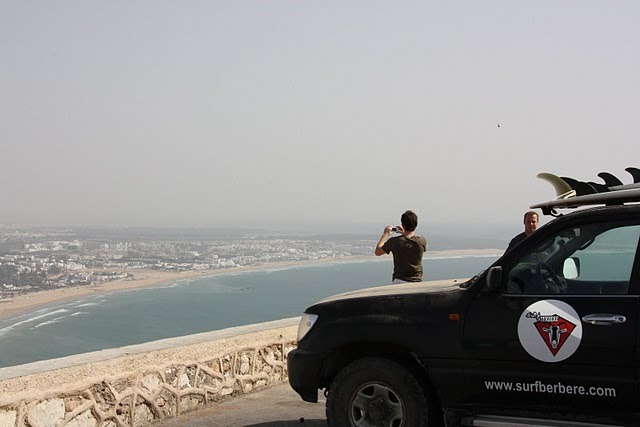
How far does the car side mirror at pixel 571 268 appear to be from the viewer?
492 centimetres

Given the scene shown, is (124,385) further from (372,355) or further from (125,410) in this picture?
(372,355)

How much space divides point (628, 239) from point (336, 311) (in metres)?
1.96

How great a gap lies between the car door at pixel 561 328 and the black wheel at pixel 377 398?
0.35 metres

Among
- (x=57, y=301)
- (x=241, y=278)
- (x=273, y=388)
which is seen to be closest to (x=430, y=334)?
(x=273, y=388)

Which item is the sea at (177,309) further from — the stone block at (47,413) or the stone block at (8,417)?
the stone block at (8,417)

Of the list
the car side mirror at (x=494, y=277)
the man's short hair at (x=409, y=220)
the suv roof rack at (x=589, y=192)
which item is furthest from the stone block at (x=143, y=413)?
the suv roof rack at (x=589, y=192)

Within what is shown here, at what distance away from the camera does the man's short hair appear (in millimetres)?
7840

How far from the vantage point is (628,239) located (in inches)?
185

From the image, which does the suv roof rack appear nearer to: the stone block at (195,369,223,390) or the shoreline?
the stone block at (195,369,223,390)

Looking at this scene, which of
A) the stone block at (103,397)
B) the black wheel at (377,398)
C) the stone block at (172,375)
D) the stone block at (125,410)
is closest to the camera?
the black wheel at (377,398)

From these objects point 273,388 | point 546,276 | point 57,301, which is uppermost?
point 546,276

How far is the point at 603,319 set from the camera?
14.8 ft

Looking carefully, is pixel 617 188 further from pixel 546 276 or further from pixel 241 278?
pixel 241 278

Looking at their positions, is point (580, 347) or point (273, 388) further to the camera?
point (273, 388)
